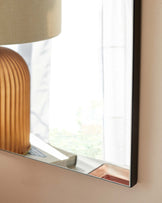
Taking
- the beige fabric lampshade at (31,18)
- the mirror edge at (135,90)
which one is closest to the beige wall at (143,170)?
the mirror edge at (135,90)

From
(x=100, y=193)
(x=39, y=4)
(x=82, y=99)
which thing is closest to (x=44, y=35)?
(x=39, y=4)

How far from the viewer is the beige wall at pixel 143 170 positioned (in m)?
0.74

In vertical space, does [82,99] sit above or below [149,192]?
above

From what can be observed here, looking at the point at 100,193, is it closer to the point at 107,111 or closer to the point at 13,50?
the point at 107,111

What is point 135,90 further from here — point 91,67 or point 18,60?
point 18,60

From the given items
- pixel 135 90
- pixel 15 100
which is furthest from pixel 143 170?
pixel 15 100

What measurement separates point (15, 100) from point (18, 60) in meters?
0.11

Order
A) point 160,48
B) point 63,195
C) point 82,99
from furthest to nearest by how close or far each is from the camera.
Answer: point 63,195 → point 82,99 → point 160,48

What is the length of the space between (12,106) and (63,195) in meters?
0.28

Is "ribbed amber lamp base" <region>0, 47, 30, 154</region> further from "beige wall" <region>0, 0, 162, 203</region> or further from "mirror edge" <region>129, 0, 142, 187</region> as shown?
"mirror edge" <region>129, 0, 142, 187</region>

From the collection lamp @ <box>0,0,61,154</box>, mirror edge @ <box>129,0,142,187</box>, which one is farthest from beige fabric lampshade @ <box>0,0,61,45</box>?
mirror edge @ <box>129,0,142,187</box>

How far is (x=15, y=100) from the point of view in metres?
0.93

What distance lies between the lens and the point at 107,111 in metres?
0.80

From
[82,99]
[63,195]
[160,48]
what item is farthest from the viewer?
[63,195]
